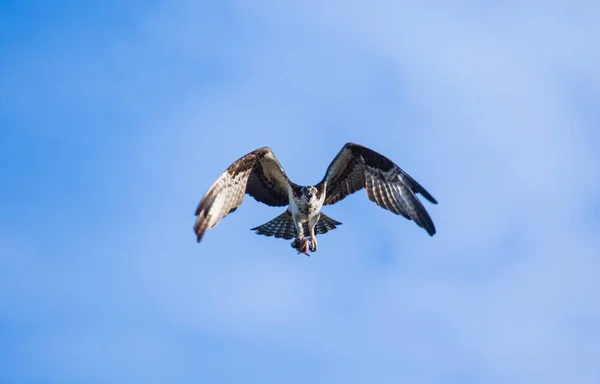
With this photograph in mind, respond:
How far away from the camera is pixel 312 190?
562 inches

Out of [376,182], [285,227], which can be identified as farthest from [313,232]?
[376,182]

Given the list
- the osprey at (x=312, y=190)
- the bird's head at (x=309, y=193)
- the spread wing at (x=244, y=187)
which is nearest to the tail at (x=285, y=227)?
the osprey at (x=312, y=190)

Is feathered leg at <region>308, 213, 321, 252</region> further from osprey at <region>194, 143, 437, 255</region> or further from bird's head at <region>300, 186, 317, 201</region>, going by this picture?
bird's head at <region>300, 186, 317, 201</region>

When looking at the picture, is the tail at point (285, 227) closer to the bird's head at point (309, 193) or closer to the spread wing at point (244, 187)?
the spread wing at point (244, 187)

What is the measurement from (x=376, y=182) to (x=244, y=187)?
2.25m

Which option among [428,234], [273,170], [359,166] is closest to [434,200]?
[428,234]

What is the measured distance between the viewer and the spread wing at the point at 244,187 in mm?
12695

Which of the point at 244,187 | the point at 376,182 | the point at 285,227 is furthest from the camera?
the point at 285,227

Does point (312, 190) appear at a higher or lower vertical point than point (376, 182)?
lower

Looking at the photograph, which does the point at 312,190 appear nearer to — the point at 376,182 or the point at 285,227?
the point at 376,182

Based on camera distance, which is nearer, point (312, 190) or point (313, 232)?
point (312, 190)

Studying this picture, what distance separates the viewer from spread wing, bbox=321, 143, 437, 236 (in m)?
13.8

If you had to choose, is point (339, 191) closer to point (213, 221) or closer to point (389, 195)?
point (389, 195)

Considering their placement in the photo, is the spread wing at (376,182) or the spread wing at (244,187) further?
the spread wing at (376,182)
